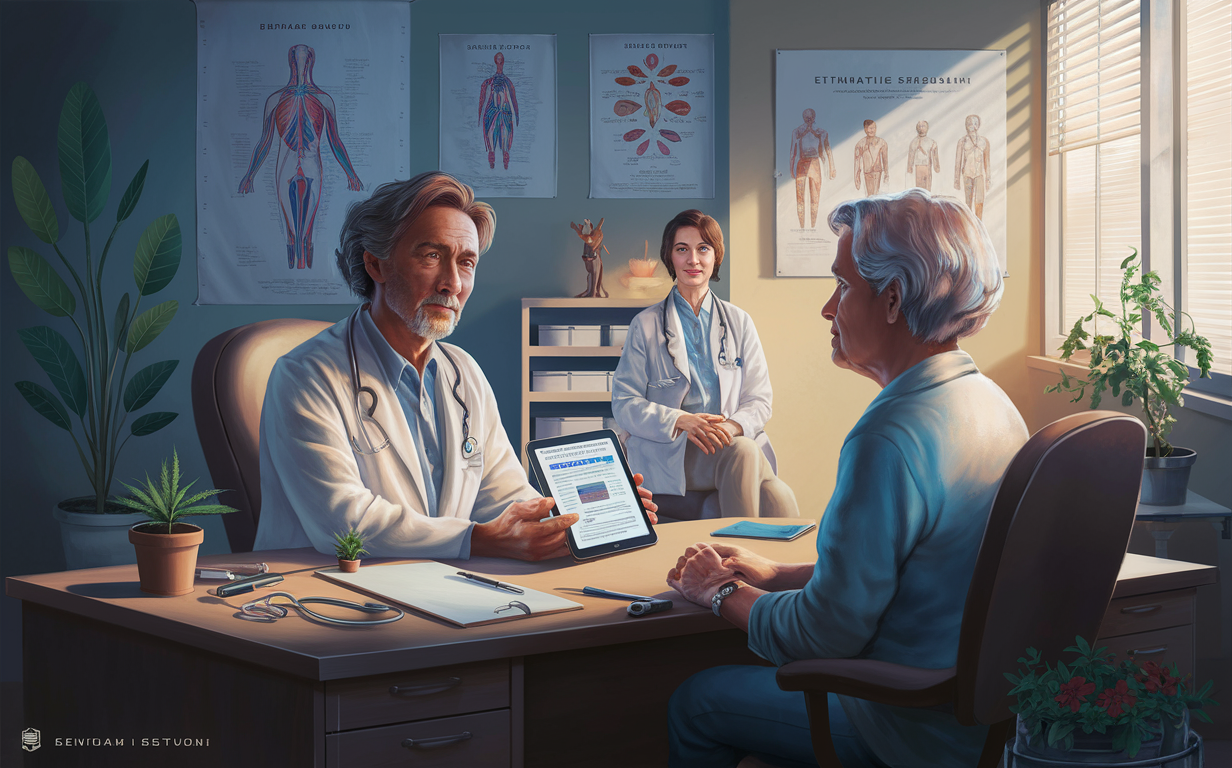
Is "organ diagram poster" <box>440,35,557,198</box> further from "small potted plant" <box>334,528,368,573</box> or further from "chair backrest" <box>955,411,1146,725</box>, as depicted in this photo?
"chair backrest" <box>955,411,1146,725</box>

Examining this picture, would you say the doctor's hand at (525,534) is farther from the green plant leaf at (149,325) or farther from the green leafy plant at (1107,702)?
the green plant leaf at (149,325)

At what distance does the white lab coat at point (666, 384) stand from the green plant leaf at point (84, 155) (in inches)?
87.6

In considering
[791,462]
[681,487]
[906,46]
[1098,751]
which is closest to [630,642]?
[1098,751]

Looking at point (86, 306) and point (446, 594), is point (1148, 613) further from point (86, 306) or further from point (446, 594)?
point (86, 306)

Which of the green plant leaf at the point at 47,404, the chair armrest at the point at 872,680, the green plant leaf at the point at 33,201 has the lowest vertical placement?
the chair armrest at the point at 872,680

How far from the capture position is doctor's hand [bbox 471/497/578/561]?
1.83m

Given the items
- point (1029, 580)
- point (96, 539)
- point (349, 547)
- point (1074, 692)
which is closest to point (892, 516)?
point (1029, 580)

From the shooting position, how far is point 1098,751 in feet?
3.92

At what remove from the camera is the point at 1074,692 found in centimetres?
119

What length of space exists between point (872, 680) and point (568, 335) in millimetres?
3192

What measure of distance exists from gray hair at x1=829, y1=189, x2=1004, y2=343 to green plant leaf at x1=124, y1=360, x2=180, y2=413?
328cm

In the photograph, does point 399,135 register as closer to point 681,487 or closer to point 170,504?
point 681,487

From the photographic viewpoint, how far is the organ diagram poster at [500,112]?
4.54 metres

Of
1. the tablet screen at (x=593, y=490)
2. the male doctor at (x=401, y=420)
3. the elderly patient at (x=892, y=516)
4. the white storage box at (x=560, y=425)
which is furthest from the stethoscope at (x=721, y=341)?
the elderly patient at (x=892, y=516)
